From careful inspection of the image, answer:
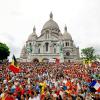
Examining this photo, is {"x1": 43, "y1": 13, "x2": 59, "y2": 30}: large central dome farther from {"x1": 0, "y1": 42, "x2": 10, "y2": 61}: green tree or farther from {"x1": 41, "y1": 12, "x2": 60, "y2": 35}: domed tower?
{"x1": 0, "y1": 42, "x2": 10, "y2": 61}: green tree

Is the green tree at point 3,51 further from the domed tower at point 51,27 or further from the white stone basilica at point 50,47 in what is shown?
the domed tower at point 51,27

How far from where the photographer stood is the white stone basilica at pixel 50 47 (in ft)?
320

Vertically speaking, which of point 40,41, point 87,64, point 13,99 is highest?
point 40,41

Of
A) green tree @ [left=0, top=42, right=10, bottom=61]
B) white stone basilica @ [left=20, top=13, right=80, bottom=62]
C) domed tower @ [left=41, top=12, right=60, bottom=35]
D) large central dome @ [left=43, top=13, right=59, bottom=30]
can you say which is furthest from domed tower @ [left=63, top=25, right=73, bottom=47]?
green tree @ [left=0, top=42, right=10, bottom=61]

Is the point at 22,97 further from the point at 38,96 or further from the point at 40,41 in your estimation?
the point at 40,41

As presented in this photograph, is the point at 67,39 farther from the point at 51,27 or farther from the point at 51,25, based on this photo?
the point at 51,25

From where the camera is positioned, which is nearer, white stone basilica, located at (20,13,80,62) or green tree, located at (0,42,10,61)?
green tree, located at (0,42,10,61)

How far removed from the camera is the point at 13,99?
12.6 metres

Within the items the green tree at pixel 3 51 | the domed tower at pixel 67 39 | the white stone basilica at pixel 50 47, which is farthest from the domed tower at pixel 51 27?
the green tree at pixel 3 51

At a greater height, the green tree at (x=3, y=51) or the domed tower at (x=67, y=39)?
the domed tower at (x=67, y=39)

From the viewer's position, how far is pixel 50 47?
100562mm

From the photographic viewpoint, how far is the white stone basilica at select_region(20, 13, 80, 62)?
97.6 metres

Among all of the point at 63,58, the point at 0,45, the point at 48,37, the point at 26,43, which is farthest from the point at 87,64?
the point at 26,43

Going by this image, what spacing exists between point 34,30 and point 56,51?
15008 millimetres
